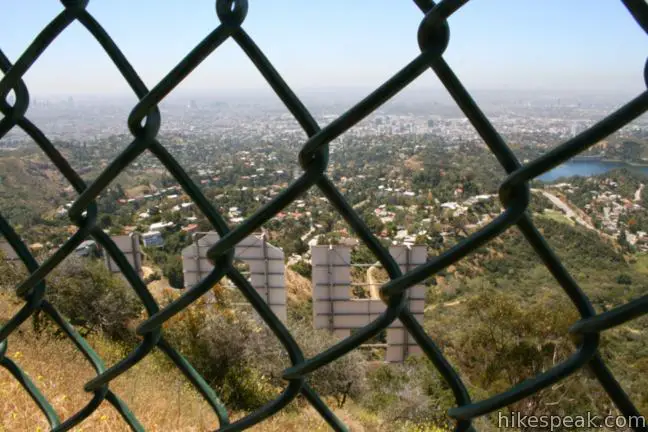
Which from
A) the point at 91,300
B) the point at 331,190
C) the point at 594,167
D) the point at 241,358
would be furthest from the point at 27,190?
the point at 594,167

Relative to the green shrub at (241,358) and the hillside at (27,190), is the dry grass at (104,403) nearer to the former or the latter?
the green shrub at (241,358)

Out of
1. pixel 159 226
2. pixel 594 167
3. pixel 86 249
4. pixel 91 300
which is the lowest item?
pixel 594 167

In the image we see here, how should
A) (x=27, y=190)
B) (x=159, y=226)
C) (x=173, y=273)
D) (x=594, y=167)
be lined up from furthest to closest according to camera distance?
1. (x=594, y=167)
2. (x=159, y=226)
3. (x=27, y=190)
4. (x=173, y=273)

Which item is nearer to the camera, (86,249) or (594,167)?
(86,249)

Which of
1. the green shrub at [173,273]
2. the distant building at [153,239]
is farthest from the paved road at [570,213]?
the distant building at [153,239]

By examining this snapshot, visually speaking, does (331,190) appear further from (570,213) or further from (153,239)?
(570,213)

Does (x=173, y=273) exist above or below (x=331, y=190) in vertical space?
below

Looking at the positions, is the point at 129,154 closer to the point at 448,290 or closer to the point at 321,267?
the point at 321,267

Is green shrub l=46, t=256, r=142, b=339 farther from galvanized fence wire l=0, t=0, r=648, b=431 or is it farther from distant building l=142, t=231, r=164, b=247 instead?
distant building l=142, t=231, r=164, b=247
